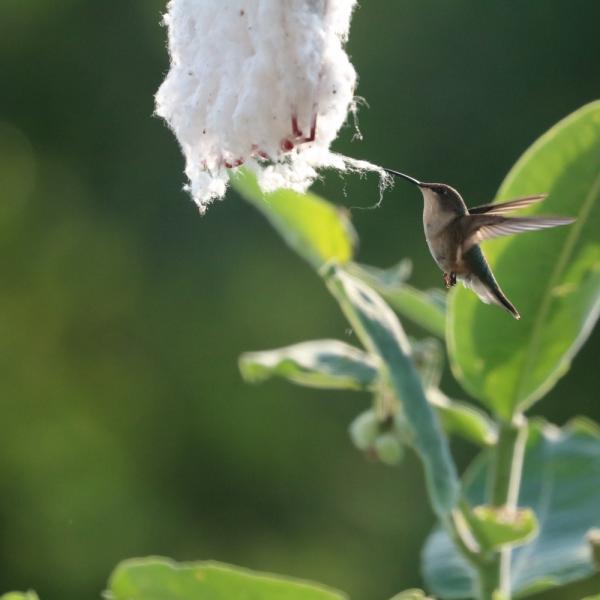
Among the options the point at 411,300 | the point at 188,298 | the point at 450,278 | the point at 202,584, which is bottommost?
the point at 202,584

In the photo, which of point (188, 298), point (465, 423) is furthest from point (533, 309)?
point (188, 298)

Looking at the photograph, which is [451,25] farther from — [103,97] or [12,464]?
[12,464]

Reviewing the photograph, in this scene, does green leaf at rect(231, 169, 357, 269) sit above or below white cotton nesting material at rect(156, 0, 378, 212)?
above

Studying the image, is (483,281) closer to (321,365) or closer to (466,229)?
(466,229)

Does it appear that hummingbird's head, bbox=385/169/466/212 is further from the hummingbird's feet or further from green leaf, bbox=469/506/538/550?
green leaf, bbox=469/506/538/550

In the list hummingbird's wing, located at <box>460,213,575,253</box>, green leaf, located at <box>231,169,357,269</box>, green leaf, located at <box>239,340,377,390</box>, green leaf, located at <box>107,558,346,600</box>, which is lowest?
green leaf, located at <box>107,558,346,600</box>

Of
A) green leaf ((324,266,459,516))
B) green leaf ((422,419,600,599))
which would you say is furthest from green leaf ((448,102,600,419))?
green leaf ((422,419,600,599))
